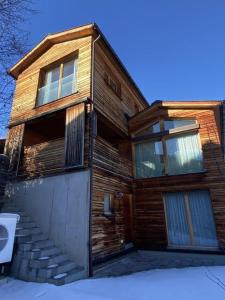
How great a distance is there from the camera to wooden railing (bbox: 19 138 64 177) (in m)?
7.99

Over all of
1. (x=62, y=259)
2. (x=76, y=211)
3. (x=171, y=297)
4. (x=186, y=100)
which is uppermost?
(x=186, y=100)

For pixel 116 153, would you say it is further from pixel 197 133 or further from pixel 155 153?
pixel 197 133

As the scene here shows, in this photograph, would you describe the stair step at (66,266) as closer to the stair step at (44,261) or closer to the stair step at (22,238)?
the stair step at (44,261)

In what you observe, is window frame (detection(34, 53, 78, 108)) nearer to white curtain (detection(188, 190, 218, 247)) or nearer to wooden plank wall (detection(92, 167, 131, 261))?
wooden plank wall (detection(92, 167, 131, 261))

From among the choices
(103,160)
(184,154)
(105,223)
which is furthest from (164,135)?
(105,223)

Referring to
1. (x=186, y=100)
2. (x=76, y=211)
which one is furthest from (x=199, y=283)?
(x=186, y=100)

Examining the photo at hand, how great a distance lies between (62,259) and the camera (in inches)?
240

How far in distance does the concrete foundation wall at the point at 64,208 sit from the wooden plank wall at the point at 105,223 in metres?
0.43

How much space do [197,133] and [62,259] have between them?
22.8 feet

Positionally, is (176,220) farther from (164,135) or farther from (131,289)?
(131,289)

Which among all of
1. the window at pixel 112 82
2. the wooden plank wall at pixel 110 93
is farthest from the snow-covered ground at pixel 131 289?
the window at pixel 112 82

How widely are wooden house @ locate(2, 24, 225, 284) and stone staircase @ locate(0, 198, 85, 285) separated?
11.8 inches

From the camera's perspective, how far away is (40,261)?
5406 millimetres

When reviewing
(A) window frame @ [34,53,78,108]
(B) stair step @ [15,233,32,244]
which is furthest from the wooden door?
(A) window frame @ [34,53,78,108]
